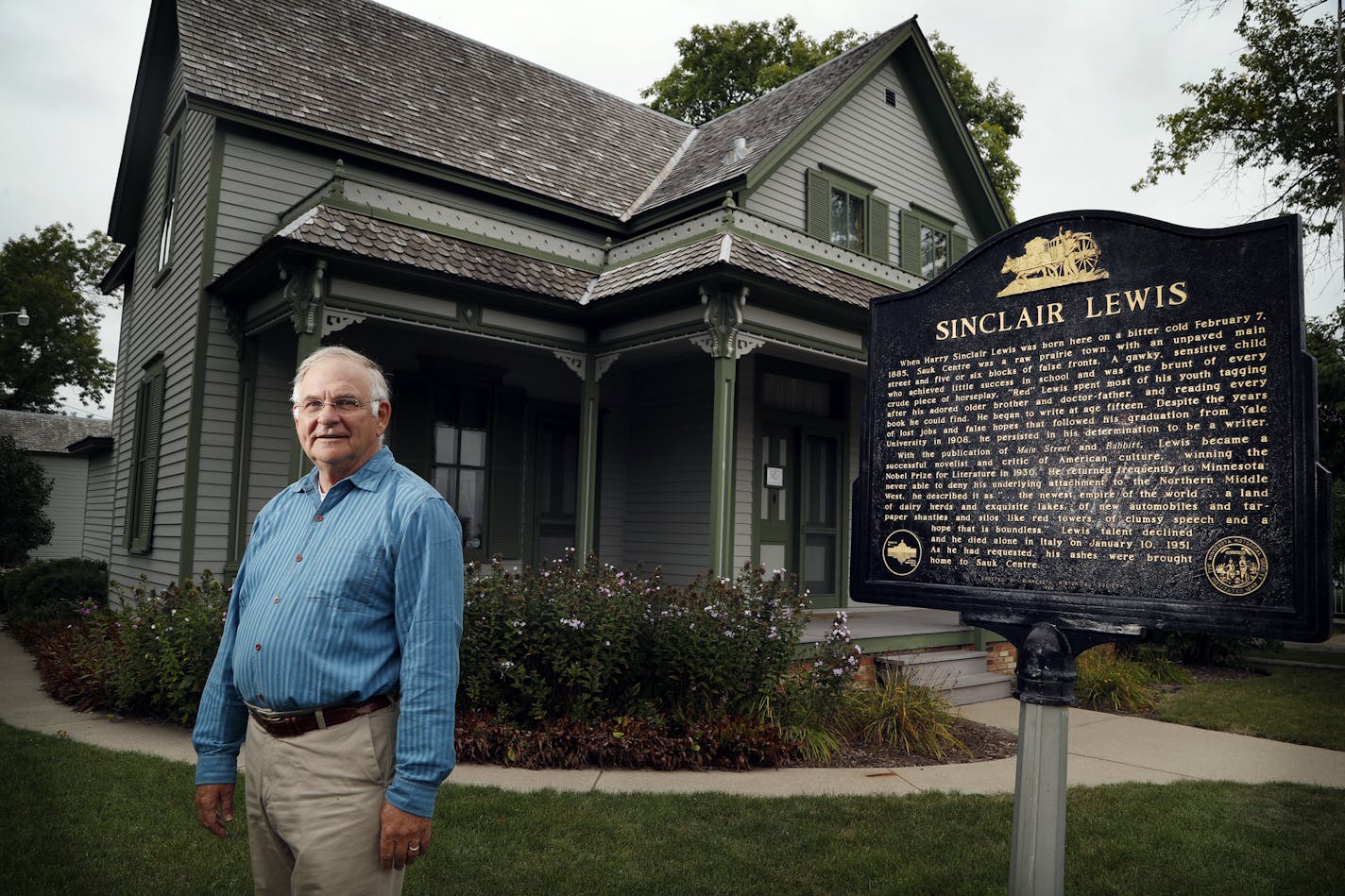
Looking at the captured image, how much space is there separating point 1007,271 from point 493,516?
9410 millimetres

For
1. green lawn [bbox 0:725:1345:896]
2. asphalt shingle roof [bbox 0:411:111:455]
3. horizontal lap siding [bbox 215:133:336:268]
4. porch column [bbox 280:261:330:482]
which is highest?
horizontal lap siding [bbox 215:133:336:268]

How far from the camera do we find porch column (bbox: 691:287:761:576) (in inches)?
379

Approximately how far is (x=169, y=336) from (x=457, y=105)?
5289 millimetres

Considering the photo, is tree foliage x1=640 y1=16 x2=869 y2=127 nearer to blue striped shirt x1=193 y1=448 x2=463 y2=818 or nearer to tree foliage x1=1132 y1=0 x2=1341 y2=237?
tree foliage x1=1132 y1=0 x2=1341 y2=237

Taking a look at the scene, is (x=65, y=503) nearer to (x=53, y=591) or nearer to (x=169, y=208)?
(x=53, y=591)

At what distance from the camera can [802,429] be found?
13.0 meters

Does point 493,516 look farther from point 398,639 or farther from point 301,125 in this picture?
point 398,639

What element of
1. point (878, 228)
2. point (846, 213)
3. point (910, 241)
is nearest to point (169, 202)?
point (846, 213)

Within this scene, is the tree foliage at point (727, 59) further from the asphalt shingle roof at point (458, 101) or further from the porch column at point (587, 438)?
the porch column at point (587, 438)

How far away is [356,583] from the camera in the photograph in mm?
2463

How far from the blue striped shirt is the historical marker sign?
1.98 metres

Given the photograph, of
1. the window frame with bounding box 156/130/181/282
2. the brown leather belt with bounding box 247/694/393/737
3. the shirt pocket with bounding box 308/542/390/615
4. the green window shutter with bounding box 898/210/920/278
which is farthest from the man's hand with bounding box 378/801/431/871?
the green window shutter with bounding box 898/210/920/278

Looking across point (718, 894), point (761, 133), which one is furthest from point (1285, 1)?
point (718, 894)

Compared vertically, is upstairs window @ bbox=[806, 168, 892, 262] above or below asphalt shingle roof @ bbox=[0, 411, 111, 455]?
above
